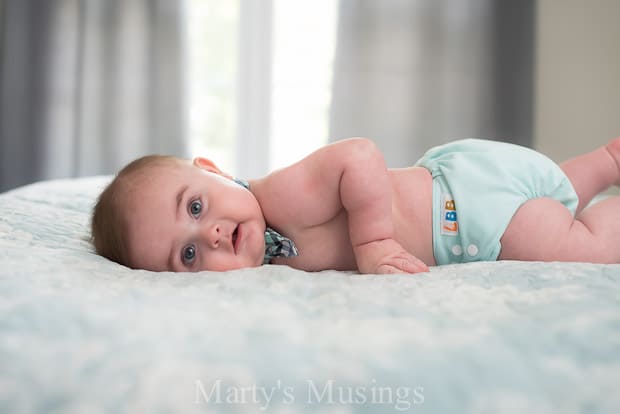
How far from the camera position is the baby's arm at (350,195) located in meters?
1.03

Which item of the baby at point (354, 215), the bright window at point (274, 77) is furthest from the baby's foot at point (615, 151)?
the bright window at point (274, 77)

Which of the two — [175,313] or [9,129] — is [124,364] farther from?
[9,129]

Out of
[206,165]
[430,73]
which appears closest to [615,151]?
[206,165]

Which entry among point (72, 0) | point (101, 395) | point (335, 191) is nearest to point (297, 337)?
point (101, 395)

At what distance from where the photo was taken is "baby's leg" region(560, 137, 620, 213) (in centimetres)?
129

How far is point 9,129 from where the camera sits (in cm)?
340

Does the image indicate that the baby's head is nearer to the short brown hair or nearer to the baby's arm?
the short brown hair

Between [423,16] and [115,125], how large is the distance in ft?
6.15

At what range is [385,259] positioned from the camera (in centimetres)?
95

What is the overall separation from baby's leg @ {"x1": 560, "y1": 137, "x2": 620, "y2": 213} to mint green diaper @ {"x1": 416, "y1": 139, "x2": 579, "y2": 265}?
0.11 meters

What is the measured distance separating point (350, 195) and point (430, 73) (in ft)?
7.92

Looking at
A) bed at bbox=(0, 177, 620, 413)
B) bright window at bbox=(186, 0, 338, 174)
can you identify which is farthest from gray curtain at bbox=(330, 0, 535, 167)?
bed at bbox=(0, 177, 620, 413)

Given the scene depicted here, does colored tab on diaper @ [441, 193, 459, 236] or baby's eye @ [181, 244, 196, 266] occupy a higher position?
colored tab on diaper @ [441, 193, 459, 236]

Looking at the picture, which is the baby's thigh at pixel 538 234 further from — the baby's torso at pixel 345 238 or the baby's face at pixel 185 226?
the baby's face at pixel 185 226
